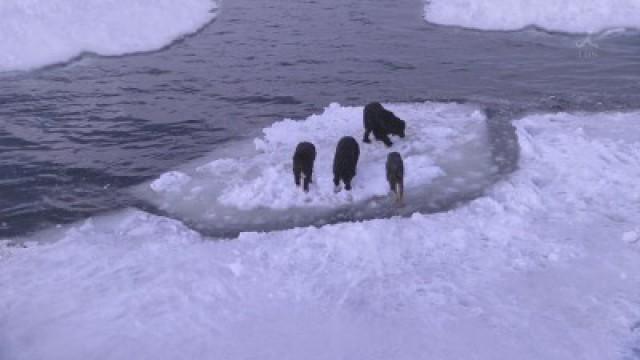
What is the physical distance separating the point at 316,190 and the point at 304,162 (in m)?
0.49

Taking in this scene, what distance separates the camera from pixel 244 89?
49.7 ft

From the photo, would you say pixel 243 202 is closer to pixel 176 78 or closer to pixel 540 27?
pixel 176 78

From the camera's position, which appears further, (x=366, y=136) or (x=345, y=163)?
(x=366, y=136)

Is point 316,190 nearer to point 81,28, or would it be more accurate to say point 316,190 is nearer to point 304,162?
point 304,162

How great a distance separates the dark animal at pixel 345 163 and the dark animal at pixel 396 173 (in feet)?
1.85

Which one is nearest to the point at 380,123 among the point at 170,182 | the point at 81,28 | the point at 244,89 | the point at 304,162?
the point at 304,162

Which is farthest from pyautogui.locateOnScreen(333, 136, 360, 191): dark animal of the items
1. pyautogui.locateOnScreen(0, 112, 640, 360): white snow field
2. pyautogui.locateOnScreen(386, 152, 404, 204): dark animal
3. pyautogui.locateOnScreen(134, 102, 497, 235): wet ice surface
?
pyautogui.locateOnScreen(0, 112, 640, 360): white snow field

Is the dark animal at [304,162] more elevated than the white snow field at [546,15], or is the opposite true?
the white snow field at [546,15]

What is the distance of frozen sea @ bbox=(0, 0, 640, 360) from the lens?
7957 millimetres

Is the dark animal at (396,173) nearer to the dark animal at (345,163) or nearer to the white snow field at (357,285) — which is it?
the dark animal at (345,163)

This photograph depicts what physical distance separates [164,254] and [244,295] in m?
1.47

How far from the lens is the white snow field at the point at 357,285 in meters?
7.68

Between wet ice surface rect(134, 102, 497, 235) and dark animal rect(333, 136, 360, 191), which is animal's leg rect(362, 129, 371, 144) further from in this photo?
dark animal rect(333, 136, 360, 191)

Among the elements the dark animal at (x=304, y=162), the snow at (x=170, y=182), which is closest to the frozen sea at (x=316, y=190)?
the snow at (x=170, y=182)
